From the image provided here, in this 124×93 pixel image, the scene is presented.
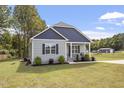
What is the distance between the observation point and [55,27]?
22469 mm

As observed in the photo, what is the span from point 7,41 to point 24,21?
4556mm

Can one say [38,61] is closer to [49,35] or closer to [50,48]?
[50,48]

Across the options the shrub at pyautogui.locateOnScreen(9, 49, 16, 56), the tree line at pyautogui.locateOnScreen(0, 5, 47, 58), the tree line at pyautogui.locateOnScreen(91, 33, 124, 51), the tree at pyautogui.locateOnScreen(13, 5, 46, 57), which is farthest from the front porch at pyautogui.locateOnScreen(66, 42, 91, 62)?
the tree line at pyautogui.locateOnScreen(91, 33, 124, 51)

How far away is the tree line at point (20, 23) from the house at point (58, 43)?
37.6ft

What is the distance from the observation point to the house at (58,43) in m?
19.4

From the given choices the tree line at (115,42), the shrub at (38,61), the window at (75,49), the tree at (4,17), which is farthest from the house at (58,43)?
the tree line at (115,42)

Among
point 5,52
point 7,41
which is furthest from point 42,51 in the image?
point 7,41

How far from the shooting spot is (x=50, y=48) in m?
19.8

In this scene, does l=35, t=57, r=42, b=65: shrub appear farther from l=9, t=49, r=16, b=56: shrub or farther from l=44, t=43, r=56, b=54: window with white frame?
l=9, t=49, r=16, b=56: shrub

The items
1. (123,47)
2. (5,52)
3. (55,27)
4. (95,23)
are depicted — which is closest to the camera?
(55,27)

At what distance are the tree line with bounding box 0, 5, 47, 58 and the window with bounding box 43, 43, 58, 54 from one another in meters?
13.9

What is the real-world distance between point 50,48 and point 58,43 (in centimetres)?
89

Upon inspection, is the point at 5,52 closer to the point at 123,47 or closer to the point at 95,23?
the point at 95,23

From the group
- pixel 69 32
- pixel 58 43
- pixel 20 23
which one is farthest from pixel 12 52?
pixel 58 43
